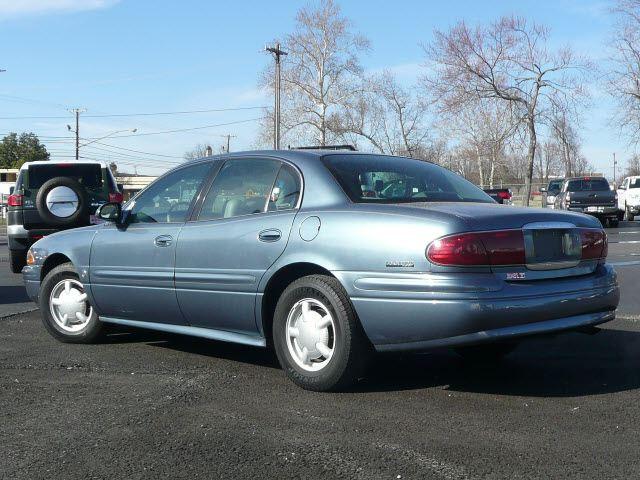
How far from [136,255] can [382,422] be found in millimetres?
2521

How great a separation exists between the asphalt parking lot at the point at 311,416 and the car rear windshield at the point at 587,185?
74.7ft

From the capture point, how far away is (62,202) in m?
10.2

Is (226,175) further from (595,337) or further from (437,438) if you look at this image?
(595,337)

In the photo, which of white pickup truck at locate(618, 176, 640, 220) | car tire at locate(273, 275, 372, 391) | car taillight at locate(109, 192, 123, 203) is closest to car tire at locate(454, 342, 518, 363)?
car tire at locate(273, 275, 372, 391)

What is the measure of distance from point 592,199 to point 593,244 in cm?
2371

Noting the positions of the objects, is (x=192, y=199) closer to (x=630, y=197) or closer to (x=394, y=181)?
(x=394, y=181)

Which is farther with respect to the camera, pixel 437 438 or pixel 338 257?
pixel 338 257

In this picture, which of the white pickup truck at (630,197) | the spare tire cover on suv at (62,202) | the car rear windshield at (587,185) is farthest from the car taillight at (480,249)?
the white pickup truck at (630,197)

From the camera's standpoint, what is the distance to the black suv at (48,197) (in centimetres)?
1019

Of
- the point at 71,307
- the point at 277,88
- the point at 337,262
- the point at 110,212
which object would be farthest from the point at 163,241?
the point at 277,88

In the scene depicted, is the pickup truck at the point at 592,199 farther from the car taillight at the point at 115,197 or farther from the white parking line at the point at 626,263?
the car taillight at the point at 115,197

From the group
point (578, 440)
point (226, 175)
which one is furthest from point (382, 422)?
point (226, 175)

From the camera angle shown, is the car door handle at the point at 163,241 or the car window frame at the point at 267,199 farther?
the car door handle at the point at 163,241

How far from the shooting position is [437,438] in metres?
3.86
